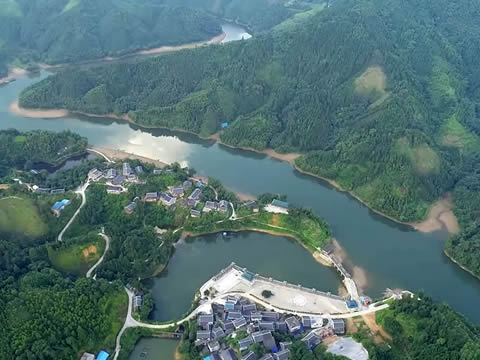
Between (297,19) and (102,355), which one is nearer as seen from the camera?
(102,355)

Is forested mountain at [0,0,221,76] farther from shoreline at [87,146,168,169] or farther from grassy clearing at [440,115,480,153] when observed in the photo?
grassy clearing at [440,115,480,153]

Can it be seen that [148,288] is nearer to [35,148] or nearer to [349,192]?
[349,192]

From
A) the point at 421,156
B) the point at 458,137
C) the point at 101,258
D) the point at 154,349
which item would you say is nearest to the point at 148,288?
the point at 101,258

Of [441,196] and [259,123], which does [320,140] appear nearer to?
[259,123]

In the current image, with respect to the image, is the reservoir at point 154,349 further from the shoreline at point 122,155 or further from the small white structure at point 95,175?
the shoreline at point 122,155

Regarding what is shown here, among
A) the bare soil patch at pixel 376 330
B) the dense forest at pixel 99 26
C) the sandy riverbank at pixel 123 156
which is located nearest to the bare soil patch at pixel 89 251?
the sandy riverbank at pixel 123 156
